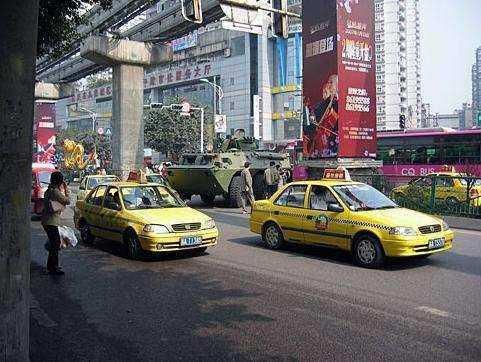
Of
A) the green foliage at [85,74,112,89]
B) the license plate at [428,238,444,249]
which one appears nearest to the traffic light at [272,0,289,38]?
Result: the license plate at [428,238,444,249]

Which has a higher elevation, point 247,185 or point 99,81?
point 99,81

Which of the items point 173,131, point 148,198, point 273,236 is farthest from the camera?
point 173,131

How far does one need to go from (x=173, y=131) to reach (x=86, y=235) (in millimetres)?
39649

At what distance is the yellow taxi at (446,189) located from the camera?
13.5 meters

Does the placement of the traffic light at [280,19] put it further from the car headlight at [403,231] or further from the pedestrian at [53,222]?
the pedestrian at [53,222]

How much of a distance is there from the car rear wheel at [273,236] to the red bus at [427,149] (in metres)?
14.1

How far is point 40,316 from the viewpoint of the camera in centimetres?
575

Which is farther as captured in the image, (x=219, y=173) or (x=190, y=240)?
(x=219, y=173)

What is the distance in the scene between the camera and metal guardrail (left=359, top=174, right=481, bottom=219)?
13562 mm

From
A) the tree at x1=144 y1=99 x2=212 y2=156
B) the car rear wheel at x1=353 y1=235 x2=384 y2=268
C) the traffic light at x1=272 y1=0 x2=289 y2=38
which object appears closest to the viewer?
the car rear wheel at x1=353 y1=235 x2=384 y2=268

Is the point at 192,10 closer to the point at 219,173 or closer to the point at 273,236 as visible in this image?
the point at 273,236

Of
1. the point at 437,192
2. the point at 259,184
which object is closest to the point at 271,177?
the point at 259,184

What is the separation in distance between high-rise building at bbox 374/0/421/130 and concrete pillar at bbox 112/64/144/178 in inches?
2556

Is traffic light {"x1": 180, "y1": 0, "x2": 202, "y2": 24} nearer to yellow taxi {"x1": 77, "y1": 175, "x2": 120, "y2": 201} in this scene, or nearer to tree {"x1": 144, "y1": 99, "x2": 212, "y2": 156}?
yellow taxi {"x1": 77, "y1": 175, "x2": 120, "y2": 201}
